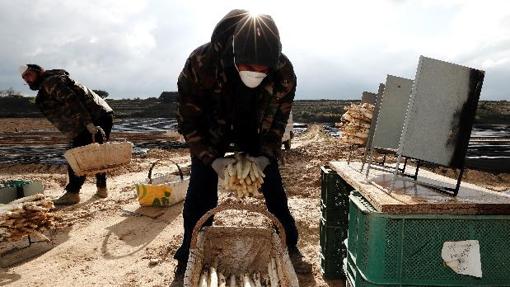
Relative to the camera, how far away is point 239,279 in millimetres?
3143

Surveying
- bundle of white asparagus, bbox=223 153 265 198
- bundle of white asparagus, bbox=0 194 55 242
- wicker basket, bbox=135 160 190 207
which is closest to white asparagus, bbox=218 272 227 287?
bundle of white asparagus, bbox=223 153 265 198

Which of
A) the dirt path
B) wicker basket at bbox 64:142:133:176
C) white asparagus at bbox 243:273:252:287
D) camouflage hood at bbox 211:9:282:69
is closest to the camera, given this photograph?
camouflage hood at bbox 211:9:282:69

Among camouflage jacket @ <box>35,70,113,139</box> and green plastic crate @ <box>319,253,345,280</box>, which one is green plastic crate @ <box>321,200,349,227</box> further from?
camouflage jacket @ <box>35,70,113,139</box>

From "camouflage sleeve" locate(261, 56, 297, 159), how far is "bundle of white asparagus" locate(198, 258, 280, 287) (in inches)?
34.2

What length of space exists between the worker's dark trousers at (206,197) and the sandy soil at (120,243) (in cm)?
41

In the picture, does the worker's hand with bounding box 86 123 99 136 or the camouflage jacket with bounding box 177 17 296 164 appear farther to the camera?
the worker's hand with bounding box 86 123 99 136

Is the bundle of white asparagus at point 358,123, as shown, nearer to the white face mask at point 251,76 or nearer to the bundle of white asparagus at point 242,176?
the bundle of white asparagus at point 242,176

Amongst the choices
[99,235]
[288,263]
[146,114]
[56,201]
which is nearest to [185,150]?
[56,201]

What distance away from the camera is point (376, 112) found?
3.20 metres

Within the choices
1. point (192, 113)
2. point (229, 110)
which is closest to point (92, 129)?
point (192, 113)

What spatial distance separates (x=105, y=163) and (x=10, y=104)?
36476 mm

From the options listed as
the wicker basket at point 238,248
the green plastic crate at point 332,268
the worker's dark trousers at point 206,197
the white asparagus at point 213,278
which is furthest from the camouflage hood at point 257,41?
the green plastic crate at point 332,268

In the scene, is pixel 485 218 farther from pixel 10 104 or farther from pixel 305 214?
pixel 10 104

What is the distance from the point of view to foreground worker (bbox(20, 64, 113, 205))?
5734mm
